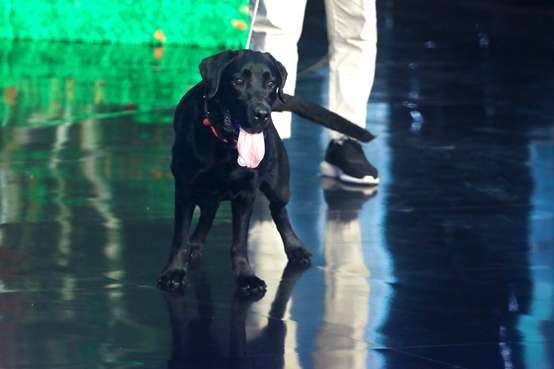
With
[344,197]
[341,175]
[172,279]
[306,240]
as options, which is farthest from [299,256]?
[341,175]

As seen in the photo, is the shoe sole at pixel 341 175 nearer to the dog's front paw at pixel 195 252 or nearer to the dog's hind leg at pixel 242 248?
the dog's front paw at pixel 195 252

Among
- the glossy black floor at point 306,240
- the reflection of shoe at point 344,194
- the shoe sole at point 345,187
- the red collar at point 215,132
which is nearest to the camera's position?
the glossy black floor at point 306,240

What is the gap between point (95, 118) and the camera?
8.75 meters

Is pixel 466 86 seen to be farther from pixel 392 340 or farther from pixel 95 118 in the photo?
pixel 392 340

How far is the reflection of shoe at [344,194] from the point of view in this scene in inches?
266

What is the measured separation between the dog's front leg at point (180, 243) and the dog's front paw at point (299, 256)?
50 centimetres

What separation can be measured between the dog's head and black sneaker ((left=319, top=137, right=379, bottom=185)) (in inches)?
75.6

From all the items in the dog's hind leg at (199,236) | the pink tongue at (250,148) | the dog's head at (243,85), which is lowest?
the dog's hind leg at (199,236)

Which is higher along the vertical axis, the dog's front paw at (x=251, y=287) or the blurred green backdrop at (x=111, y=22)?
the blurred green backdrop at (x=111, y=22)

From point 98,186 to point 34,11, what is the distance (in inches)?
233

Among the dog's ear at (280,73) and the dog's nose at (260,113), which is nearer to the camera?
the dog's nose at (260,113)

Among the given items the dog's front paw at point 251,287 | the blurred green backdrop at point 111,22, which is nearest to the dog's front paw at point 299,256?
the dog's front paw at point 251,287

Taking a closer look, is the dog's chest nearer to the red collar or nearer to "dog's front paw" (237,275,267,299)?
the red collar

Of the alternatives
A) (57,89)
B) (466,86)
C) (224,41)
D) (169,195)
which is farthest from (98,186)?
(224,41)
